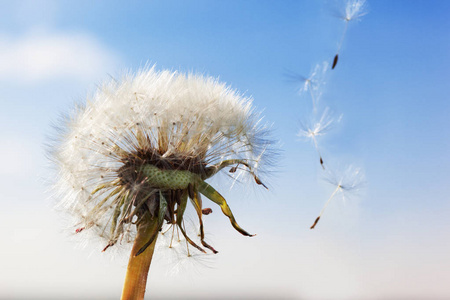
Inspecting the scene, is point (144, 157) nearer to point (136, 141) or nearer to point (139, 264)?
point (136, 141)

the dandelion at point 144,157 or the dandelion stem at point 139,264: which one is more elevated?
the dandelion at point 144,157

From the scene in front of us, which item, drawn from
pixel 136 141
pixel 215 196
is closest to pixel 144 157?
pixel 136 141

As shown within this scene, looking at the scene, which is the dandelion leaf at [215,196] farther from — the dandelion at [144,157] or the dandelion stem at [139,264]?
the dandelion stem at [139,264]

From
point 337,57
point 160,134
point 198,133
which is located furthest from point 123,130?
point 337,57

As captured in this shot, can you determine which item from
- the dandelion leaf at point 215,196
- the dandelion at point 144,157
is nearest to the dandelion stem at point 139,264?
the dandelion at point 144,157

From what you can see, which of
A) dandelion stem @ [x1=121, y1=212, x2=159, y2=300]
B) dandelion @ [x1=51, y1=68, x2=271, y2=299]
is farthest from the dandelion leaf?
dandelion stem @ [x1=121, y1=212, x2=159, y2=300]
